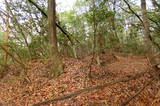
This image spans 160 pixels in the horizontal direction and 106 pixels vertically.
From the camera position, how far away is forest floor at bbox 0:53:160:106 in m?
5.20

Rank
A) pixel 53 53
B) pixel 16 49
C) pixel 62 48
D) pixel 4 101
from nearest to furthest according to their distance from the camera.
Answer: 1. pixel 4 101
2. pixel 53 53
3. pixel 16 49
4. pixel 62 48

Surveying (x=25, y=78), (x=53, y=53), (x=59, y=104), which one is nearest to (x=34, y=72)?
(x=25, y=78)

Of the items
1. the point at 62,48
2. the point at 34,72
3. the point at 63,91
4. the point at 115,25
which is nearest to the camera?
the point at 63,91

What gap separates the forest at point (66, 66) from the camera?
5223mm

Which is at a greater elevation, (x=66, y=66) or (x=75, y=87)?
(x=66, y=66)

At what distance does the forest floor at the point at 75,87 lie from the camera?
5203mm

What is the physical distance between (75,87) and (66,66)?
5.66 ft

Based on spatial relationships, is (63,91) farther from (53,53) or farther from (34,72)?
(34,72)

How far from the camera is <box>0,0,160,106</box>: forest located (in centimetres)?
522

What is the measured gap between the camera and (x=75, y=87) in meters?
6.25

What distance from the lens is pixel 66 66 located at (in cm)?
782

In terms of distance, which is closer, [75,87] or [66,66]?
[75,87]

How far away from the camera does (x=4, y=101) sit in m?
6.65

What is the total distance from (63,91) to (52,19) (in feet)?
10.1
